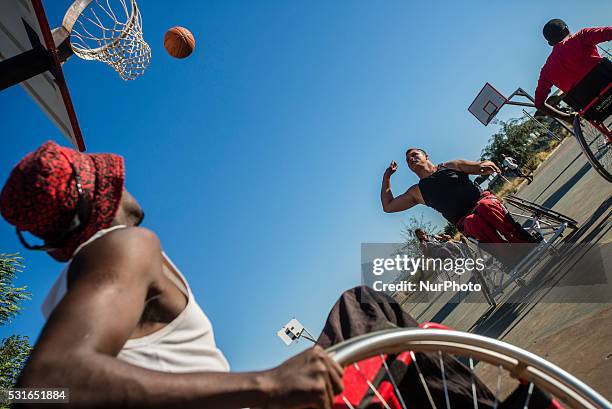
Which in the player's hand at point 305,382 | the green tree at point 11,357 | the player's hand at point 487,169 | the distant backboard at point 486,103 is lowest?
the green tree at point 11,357

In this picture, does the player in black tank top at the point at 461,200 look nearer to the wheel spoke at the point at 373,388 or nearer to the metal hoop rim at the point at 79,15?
the metal hoop rim at the point at 79,15

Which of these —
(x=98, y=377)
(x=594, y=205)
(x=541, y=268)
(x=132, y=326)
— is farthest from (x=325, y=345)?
(x=594, y=205)

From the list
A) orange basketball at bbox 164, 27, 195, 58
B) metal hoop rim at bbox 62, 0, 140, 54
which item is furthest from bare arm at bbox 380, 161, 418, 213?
metal hoop rim at bbox 62, 0, 140, 54

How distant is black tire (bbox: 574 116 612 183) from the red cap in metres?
5.50

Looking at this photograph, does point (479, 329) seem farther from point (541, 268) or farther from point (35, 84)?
point (35, 84)

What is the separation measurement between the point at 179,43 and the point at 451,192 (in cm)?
384

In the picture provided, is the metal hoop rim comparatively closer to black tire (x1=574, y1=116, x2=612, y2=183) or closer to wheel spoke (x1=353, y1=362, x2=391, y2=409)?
wheel spoke (x1=353, y1=362, x2=391, y2=409)

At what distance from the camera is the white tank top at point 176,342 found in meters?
1.19

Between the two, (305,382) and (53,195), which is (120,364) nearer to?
(305,382)

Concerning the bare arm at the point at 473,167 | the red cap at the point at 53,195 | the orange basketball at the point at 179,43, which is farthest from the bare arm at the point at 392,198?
the red cap at the point at 53,195

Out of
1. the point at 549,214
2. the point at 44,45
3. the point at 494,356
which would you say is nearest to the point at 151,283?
the point at 494,356

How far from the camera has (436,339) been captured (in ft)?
4.62

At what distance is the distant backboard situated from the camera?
17766 mm

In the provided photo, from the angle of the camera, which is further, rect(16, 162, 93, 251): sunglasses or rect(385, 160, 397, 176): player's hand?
rect(385, 160, 397, 176): player's hand
